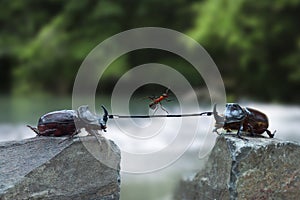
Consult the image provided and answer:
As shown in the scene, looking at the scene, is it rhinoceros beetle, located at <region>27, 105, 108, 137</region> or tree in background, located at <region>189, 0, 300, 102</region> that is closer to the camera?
rhinoceros beetle, located at <region>27, 105, 108, 137</region>

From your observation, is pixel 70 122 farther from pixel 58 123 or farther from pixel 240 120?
pixel 240 120

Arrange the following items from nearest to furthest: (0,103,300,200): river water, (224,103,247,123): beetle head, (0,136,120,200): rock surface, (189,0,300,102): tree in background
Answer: (0,136,120,200): rock surface, (224,103,247,123): beetle head, (0,103,300,200): river water, (189,0,300,102): tree in background

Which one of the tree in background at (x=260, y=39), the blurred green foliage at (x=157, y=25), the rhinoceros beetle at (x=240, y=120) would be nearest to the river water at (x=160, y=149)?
the rhinoceros beetle at (x=240, y=120)

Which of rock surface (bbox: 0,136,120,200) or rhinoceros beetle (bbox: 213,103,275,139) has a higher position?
rhinoceros beetle (bbox: 213,103,275,139)

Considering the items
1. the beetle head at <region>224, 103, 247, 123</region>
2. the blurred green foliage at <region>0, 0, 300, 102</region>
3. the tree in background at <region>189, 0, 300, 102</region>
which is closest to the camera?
the beetle head at <region>224, 103, 247, 123</region>

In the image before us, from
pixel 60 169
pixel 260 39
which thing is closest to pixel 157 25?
pixel 260 39

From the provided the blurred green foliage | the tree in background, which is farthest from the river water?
the blurred green foliage

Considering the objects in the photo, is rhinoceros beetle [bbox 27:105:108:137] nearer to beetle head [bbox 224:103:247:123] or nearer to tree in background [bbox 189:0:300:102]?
beetle head [bbox 224:103:247:123]

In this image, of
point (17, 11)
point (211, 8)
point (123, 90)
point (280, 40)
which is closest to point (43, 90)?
point (17, 11)
